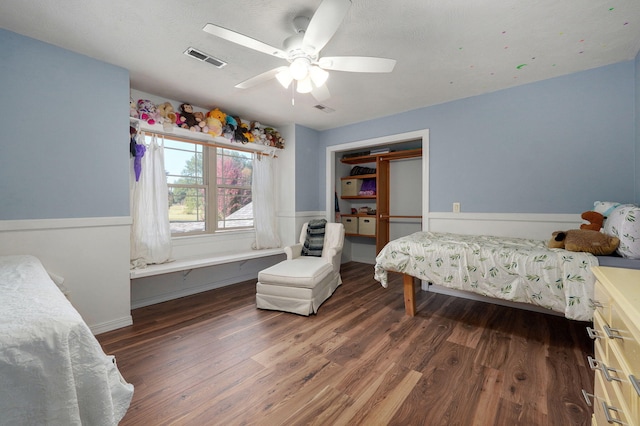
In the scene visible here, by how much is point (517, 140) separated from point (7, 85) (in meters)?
4.53

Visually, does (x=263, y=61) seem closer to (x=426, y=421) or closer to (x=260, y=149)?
(x=260, y=149)

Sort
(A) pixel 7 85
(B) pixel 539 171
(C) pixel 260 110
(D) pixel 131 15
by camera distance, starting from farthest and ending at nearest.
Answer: (C) pixel 260 110
(B) pixel 539 171
(A) pixel 7 85
(D) pixel 131 15

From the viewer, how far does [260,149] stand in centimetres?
397

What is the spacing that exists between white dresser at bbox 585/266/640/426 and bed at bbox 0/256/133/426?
148 cm

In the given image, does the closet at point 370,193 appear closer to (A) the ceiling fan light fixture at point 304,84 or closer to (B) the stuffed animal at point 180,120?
(A) the ceiling fan light fixture at point 304,84

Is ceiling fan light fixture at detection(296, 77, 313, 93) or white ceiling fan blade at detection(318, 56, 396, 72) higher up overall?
white ceiling fan blade at detection(318, 56, 396, 72)

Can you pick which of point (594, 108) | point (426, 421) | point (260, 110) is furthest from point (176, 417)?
point (594, 108)

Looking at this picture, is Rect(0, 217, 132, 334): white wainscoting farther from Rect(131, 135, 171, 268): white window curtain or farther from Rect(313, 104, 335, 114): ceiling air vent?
Rect(313, 104, 335, 114): ceiling air vent

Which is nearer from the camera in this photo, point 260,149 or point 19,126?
point 19,126

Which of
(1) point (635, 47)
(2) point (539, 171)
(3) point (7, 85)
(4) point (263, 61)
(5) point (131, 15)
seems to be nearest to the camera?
(5) point (131, 15)

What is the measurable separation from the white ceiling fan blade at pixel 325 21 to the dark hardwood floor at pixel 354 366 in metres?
2.11

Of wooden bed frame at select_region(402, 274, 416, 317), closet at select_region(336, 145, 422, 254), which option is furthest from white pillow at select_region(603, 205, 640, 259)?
closet at select_region(336, 145, 422, 254)

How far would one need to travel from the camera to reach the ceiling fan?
4.65 feet

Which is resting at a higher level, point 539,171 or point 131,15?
point 131,15
